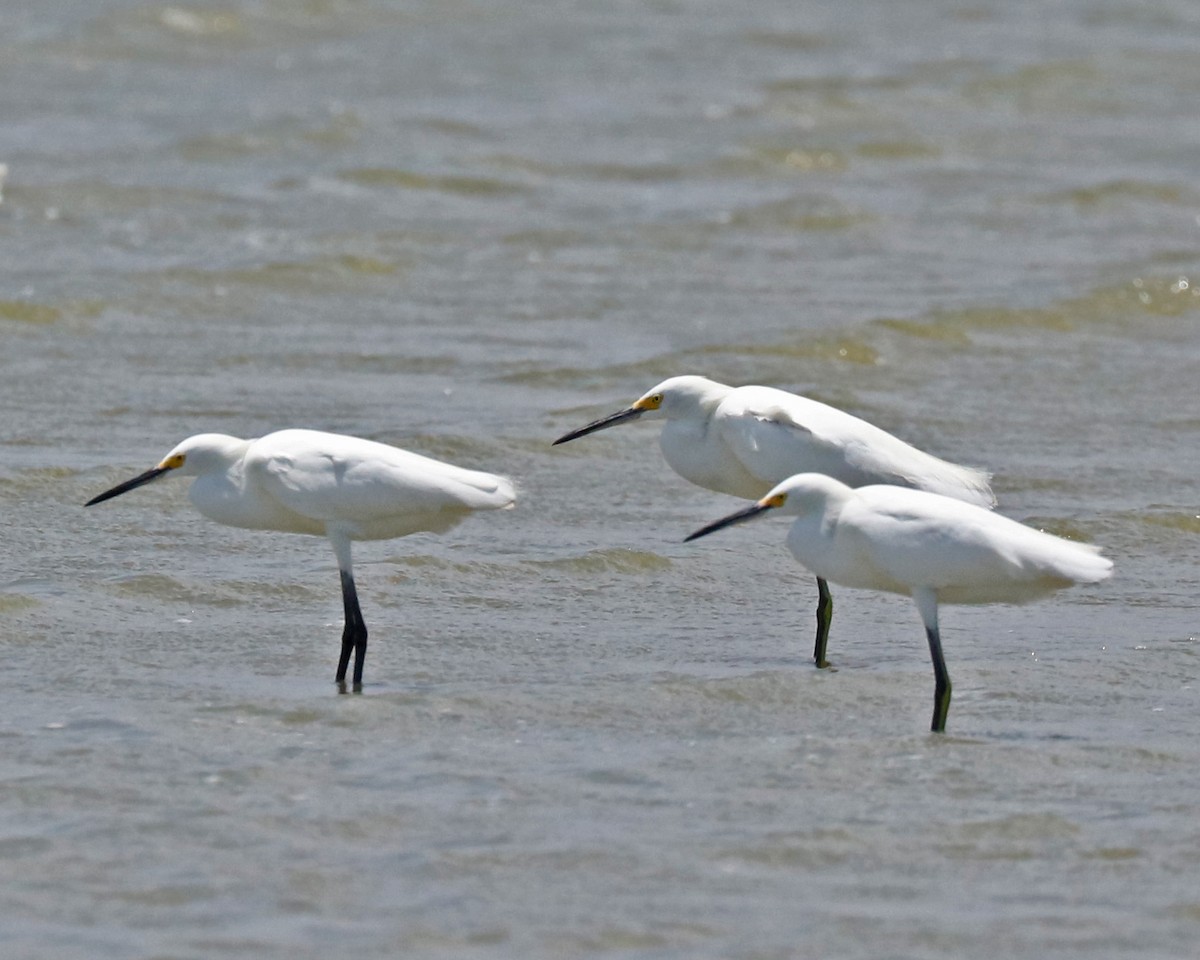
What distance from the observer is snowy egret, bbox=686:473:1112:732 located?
7.04 m

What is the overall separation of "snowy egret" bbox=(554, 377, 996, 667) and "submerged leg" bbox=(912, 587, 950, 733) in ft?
3.26

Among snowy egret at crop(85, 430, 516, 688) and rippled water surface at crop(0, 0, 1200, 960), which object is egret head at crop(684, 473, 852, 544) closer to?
rippled water surface at crop(0, 0, 1200, 960)

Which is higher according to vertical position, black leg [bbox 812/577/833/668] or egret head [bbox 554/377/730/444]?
egret head [bbox 554/377/730/444]

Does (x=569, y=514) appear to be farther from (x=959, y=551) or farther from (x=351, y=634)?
(x=959, y=551)

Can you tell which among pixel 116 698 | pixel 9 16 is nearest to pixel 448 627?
pixel 116 698

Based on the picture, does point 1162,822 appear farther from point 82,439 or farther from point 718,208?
point 718,208

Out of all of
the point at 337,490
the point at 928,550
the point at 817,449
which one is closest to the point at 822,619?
the point at 817,449

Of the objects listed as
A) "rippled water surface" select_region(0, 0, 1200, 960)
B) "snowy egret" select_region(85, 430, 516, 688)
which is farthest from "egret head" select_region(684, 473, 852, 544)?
"snowy egret" select_region(85, 430, 516, 688)

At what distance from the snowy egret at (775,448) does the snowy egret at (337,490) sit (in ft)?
3.26

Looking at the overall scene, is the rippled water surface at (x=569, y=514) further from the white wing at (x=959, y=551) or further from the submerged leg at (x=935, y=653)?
the white wing at (x=959, y=551)

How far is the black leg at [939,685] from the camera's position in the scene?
721cm

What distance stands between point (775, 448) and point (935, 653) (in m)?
1.45

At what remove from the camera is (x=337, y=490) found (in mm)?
7809

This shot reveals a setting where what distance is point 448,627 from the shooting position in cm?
858
